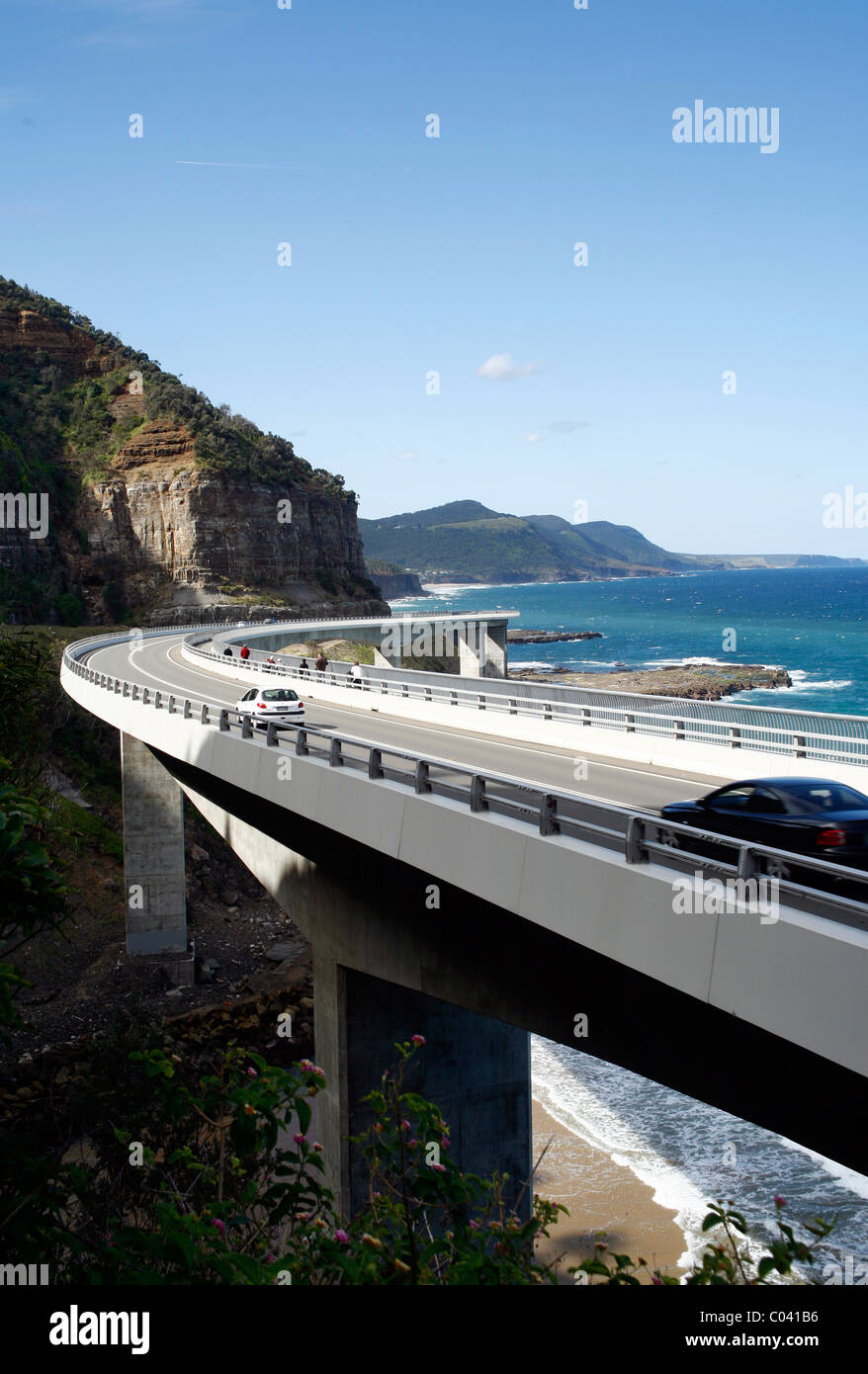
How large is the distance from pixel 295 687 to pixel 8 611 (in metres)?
41.2

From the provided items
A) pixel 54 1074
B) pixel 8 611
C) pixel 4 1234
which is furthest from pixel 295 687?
pixel 8 611

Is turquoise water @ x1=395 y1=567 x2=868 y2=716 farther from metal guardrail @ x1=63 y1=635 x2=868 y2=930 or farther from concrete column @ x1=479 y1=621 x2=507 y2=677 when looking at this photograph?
metal guardrail @ x1=63 y1=635 x2=868 y2=930

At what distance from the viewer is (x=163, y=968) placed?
→ 33875 millimetres

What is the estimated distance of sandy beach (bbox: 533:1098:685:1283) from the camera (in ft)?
65.8

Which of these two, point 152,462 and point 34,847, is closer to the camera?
point 34,847

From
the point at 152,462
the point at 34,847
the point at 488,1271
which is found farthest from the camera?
the point at 152,462

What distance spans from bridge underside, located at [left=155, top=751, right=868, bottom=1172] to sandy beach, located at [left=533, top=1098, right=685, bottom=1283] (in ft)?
20.7

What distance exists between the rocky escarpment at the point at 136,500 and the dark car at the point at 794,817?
70.3 m

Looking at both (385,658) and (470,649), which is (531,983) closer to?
(385,658)

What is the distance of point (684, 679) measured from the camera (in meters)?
105

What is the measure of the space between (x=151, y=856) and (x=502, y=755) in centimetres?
2082

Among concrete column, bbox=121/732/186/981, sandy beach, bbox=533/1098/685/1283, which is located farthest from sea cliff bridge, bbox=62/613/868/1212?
concrete column, bbox=121/732/186/981

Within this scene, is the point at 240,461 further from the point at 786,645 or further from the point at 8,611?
the point at 786,645
